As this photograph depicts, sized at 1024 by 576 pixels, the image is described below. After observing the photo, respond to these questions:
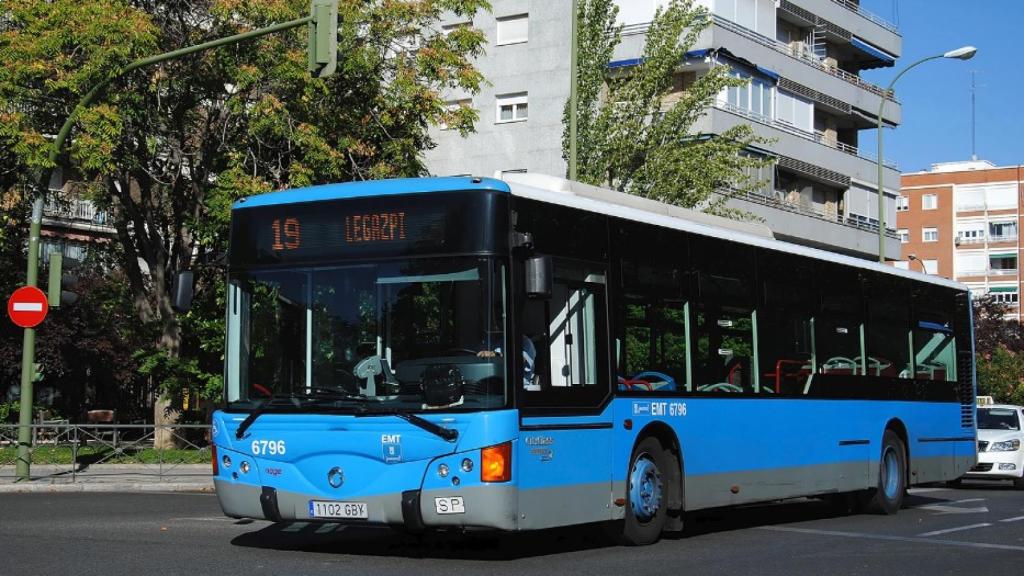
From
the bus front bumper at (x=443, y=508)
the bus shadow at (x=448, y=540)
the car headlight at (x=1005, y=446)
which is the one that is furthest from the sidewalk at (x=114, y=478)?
the car headlight at (x=1005, y=446)

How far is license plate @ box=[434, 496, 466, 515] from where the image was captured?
1095cm

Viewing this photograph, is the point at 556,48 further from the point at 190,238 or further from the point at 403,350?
the point at 403,350

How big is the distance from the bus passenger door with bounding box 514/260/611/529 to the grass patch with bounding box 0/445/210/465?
13.0 metres

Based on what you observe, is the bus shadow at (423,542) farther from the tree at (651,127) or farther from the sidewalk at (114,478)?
the tree at (651,127)

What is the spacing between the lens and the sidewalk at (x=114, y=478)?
21.9m

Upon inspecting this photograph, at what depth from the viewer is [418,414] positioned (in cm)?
1102

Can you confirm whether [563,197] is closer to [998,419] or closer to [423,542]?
[423,542]

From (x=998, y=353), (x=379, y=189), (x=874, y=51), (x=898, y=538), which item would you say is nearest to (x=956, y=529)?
(x=898, y=538)

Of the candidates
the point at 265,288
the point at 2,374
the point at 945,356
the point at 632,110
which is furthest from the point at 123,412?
the point at 265,288

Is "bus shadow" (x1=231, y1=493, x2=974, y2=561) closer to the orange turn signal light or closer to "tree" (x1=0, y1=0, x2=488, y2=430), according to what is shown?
the orange turn signal light

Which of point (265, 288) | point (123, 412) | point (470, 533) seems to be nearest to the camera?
point (265, 288)

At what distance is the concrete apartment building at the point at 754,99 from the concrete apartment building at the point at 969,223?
51.7 metres

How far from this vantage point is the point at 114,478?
76.0 ft

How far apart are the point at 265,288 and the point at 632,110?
21046 mm
